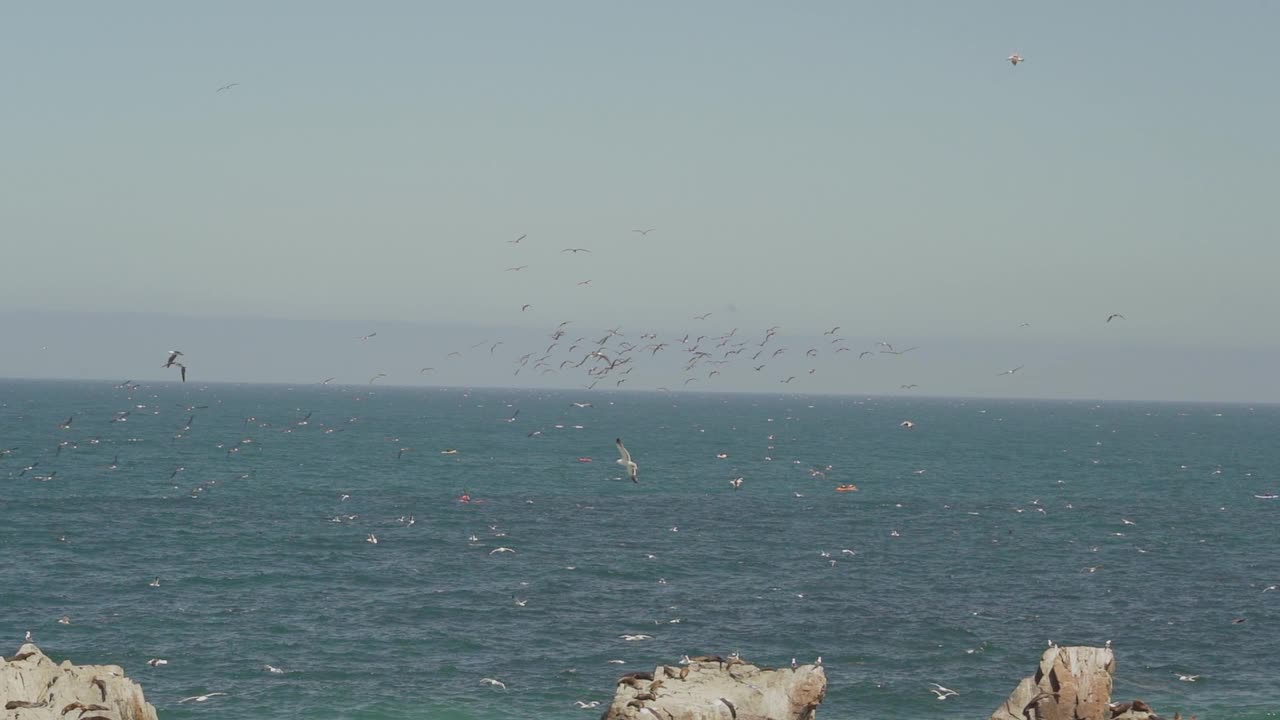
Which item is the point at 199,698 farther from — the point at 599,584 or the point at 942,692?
the point at 599,584

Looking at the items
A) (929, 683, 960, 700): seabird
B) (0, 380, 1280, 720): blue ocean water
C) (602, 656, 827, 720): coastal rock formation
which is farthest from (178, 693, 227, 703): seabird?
(929, 683, 960, 700): seabird

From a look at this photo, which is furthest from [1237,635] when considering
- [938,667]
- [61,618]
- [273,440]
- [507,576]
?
[273,440]

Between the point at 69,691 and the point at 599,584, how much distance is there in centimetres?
4128

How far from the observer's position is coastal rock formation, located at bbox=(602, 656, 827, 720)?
97.3 ft

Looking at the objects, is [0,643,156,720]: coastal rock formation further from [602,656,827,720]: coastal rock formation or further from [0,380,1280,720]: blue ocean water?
[0,380,1280,720]: blue ocean water

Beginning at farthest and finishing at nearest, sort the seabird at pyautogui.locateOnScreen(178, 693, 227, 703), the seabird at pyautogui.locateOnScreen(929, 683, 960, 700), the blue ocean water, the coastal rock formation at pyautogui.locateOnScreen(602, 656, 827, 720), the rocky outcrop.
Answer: the blue ocean water, the seabird at pyautogui.locateOnScreen(929, 683, 960, 700), the seabird at pyautogui.locateOnScreen(178, 693, 227, 703), the rocky outcrop, the coastal rock formation at pyautogui.locateOnScreen(602, 656, 827, 720)

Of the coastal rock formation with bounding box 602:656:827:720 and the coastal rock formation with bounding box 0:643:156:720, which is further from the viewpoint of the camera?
the coastal rock formation with bounding box 602:656:827:720

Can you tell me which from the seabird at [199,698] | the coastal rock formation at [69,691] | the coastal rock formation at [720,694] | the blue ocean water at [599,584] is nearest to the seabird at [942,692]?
the blue ocean water at [599,584]

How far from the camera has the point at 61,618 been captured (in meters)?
58.2

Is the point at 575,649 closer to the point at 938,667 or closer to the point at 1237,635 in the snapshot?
the point at 938,667

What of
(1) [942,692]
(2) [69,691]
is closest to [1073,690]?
(1) [942,692]

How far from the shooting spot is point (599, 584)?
6956cm

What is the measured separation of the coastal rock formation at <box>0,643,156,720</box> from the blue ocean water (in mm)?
13479

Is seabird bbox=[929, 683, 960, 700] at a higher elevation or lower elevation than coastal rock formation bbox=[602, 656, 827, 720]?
lower
